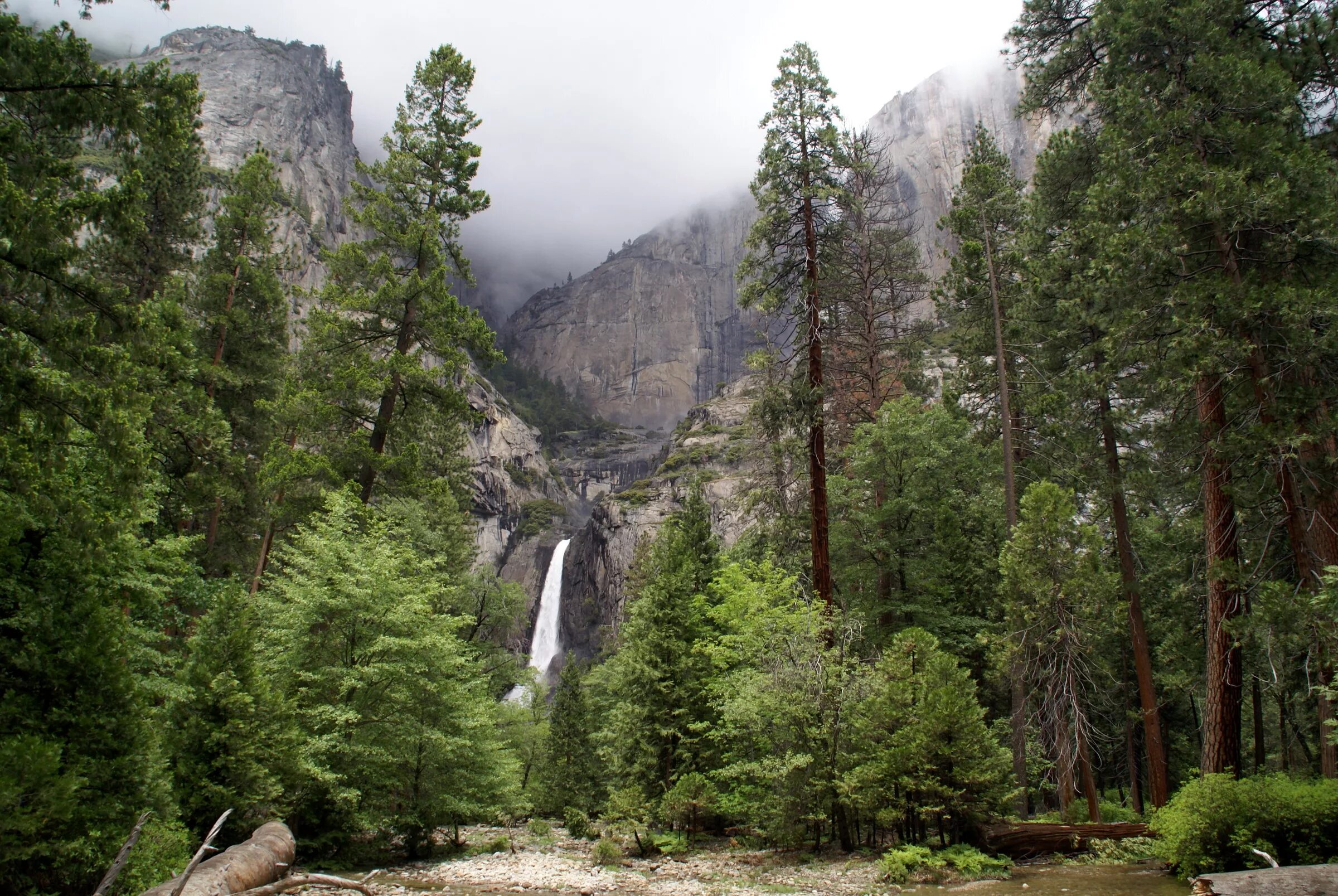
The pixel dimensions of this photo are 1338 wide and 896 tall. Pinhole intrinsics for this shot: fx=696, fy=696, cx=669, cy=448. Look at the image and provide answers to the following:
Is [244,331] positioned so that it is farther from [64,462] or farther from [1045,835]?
[1045,835]

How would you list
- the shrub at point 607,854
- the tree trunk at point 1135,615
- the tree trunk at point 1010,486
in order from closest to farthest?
the shrub at point 607,854, the tree trunk at point 1135,615, the tree trunk at point 1010,486

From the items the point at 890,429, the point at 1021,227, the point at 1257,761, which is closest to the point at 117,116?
the point at 890,429

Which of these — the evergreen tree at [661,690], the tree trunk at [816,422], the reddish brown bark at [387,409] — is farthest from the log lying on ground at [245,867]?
the tree trunk at [816,422]

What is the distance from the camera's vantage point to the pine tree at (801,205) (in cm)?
1255

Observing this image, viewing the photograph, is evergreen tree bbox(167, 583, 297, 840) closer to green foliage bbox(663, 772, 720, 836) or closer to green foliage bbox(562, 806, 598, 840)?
green foliage bbox(663, 772, 720, 836)

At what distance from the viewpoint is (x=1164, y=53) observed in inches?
418

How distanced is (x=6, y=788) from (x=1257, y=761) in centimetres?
2188

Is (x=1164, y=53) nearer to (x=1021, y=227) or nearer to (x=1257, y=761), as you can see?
(x=1021, y=227)

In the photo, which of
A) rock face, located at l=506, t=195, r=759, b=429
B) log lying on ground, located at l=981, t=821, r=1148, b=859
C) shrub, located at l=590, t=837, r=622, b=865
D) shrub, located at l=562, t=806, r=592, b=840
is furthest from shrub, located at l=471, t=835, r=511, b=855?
rock face, located at l=506, t=195, r=759, b=429

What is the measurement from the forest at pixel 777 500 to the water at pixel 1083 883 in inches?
19.5

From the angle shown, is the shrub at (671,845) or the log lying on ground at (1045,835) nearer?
the log lying on ground at (1045,835)

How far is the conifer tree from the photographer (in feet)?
46.8

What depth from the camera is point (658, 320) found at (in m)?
137

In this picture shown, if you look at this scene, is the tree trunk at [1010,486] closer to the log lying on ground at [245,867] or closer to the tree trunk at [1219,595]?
the tree trunk at [1219,595]
